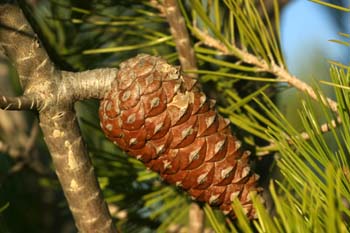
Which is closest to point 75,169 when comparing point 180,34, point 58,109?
point 58,109

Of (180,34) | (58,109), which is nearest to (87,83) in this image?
(58,109)

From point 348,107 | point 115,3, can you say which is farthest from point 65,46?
point 348,107

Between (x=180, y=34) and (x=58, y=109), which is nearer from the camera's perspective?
(x=58, y=109)

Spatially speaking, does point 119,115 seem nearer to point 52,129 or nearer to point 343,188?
point 52,129

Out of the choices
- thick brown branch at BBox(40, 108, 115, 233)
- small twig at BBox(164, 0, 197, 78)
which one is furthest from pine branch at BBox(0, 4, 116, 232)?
small twig at BBox(164, 0, 197, 78)

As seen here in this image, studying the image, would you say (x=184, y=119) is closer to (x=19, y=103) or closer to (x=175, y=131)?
(x=175, y=131)

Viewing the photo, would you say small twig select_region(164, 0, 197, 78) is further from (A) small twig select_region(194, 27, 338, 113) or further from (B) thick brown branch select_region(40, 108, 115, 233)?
(B) thick brown branch select_region(40, 108, 115, 233)
